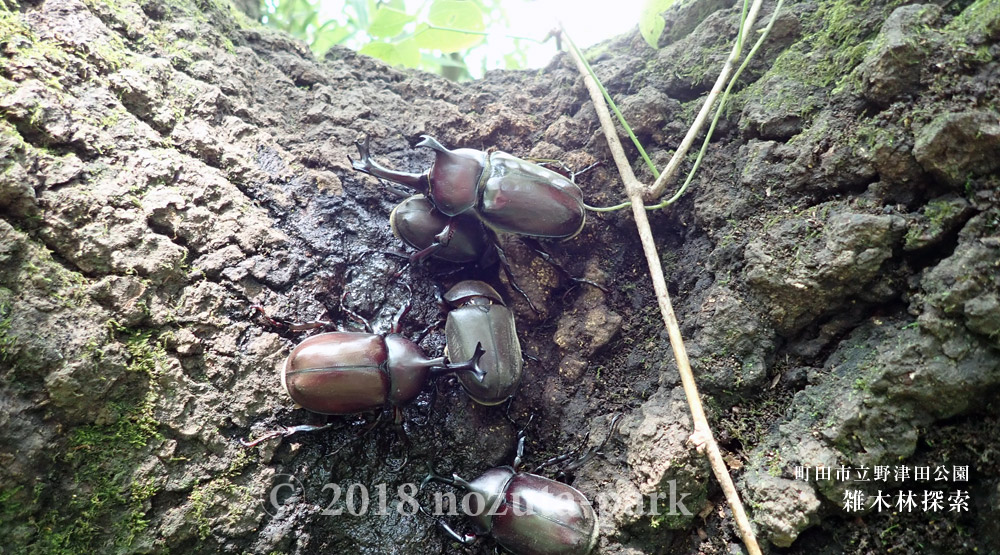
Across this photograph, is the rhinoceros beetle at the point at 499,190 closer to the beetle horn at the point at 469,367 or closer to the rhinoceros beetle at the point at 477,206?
the rhinoceros beetle at the point at 477,206

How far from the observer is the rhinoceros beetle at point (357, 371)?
1929mm

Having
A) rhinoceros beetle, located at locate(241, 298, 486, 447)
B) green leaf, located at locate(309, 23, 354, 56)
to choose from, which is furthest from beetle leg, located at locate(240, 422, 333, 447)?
green leaf, located at locate(309, 23, 354, 56)

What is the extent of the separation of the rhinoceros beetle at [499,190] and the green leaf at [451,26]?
90 centimetres

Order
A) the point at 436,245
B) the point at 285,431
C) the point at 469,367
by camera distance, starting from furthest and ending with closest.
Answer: the point at 436,245, the point at 469,367, the point at 285,431

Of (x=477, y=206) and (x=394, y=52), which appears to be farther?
(x=394, y=52)

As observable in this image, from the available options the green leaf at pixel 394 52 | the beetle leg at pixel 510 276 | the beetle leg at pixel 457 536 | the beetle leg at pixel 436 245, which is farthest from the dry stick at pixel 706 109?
the green leaf at pixel 394 52

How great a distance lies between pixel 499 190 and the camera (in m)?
2.40

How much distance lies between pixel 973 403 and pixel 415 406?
193cm

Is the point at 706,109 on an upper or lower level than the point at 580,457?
upper

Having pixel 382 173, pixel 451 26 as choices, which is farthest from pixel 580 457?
pixel 451 26

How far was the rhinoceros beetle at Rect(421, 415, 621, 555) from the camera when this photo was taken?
189cm

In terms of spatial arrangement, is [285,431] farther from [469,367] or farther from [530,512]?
[530,512]

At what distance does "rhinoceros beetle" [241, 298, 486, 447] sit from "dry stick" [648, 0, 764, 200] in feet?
3.73

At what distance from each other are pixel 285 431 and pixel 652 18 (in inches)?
95.9
